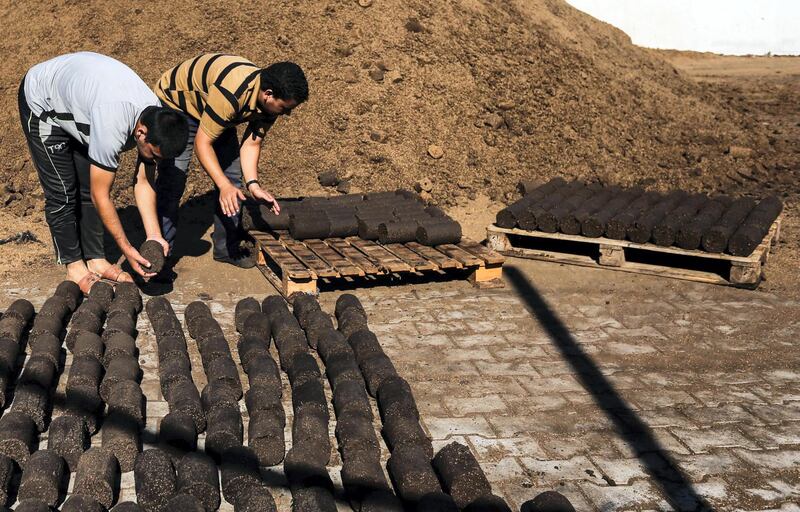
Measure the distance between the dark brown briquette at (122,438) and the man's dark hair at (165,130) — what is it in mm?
1802

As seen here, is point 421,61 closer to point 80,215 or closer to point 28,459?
point 80,215

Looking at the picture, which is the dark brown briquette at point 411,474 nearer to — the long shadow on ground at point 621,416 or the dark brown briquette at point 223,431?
the dark brown briquette at point 223,431

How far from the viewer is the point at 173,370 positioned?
5.90m

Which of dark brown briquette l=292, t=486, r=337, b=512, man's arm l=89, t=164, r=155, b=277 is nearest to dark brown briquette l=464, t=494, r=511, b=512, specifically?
dark brown briquette l=292, t=486, r=337, b=512

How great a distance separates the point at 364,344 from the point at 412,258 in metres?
1.93

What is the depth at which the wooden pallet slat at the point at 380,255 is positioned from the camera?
796 cm

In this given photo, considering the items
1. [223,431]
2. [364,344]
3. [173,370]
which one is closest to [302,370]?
[364,344]

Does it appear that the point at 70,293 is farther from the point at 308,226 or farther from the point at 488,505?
the point at 488,505

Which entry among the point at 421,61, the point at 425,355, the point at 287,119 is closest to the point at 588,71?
the point at 421,61

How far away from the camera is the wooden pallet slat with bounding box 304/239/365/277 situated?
7.84 metres

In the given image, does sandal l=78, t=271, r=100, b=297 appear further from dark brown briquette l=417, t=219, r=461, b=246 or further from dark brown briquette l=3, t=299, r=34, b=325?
A: dark brown briquette l=417, t=219, r=461, b=246

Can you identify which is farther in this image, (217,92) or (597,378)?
(217,92)

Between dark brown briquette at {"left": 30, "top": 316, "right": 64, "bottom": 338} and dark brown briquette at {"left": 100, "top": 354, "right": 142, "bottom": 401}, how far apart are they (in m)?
0.87

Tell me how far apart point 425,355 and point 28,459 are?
9.70 feet
